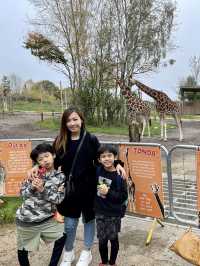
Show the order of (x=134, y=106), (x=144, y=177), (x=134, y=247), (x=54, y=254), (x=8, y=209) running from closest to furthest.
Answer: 1. (x=54, y=254)
2. (x=134, y=247)
3. (x=144, y=177)
4. (x=8, y=209)
5. (x=134, y=106)

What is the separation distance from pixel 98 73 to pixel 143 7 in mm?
4293

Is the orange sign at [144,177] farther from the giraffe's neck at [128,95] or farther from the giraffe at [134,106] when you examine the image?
the giraffe's neck at [128,95]

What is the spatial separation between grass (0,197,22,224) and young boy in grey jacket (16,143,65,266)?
187 centimetres

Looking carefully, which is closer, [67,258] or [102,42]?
[67,258]

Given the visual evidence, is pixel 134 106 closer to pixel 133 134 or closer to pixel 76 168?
pixel 133 134

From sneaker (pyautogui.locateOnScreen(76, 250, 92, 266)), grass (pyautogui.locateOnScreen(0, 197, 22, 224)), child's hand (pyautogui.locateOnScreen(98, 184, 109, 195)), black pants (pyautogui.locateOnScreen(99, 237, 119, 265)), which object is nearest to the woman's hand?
child's hand (pyautogui.locateOnScreen(98, 184, 109, 195))

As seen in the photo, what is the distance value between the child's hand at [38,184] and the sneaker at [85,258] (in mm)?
942

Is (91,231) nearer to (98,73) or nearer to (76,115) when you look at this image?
(76,115)

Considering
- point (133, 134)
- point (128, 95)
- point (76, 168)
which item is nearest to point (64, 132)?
point (76, 168)

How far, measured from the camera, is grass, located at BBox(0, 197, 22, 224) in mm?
5793

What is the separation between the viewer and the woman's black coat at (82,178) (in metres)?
4.14

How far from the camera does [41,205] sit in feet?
12.6

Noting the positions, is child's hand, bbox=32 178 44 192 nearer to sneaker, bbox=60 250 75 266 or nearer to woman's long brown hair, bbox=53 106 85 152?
woman's long brown hair, bbox=53 106 85 152

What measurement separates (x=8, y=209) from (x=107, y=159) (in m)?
2.54
